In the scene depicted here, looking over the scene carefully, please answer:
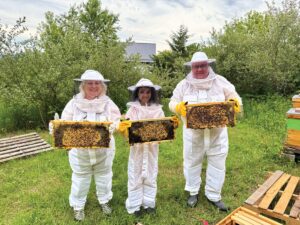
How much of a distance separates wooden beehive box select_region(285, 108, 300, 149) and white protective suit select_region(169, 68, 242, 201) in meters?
1.94

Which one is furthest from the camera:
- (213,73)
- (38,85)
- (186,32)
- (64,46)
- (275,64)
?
(186,32)

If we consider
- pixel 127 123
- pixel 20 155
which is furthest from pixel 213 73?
pixel 20 155

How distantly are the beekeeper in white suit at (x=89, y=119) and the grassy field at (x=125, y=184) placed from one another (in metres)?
0.40

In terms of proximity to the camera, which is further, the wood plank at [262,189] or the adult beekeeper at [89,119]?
the wood plank at [262,189]

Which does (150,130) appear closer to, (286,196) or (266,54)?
(286,196)

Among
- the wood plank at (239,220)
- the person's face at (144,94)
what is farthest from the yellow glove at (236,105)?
the wood plank at (239,220)

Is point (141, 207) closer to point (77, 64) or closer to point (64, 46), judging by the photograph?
point (77, 64)

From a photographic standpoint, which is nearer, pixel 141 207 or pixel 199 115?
pixel 199 115

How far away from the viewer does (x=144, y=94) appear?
3.60m

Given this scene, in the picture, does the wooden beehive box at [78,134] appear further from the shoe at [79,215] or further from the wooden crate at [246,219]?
the wooden crate at [246,219]

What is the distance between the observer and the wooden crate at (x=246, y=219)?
337cm

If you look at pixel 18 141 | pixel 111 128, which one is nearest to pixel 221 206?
pixel 111 128

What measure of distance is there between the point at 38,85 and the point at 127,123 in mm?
5079

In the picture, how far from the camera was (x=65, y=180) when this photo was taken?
504 cm
